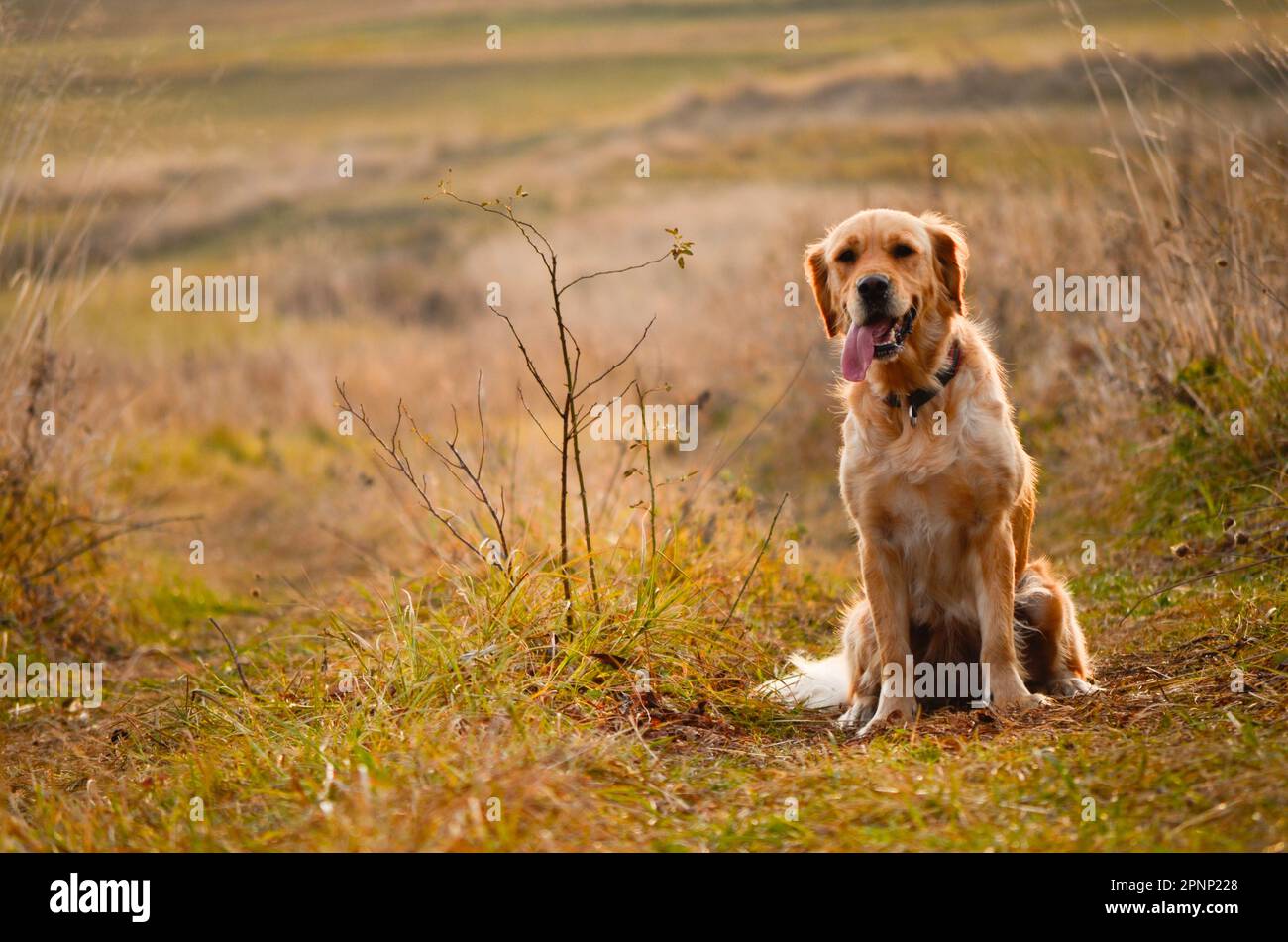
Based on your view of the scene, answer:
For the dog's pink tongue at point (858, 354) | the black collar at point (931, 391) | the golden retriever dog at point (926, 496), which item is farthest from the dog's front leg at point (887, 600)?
the dog's pink tongue at point (858, 354)

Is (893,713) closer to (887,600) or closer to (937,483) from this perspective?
(887,600)

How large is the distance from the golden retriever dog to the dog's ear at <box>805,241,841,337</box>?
0.50 ft

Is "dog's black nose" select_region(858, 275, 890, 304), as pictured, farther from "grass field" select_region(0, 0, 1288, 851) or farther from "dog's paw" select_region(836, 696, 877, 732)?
"dog's paw" select_region(836, 696, 877, 732)

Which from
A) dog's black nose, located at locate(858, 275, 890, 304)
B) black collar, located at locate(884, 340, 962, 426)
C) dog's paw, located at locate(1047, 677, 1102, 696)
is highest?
dog's black nose, located at locate(858, 275, 890, 304)

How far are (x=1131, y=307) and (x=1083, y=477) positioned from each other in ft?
3.26

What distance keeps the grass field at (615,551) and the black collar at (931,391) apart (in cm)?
80

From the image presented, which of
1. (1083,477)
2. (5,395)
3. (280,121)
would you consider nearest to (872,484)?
(1083,477)

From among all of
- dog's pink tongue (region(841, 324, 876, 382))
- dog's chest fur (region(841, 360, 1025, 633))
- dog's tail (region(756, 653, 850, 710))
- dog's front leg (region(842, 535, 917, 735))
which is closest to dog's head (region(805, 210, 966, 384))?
dog's pink tongue (region(841, 324, 876, 382))

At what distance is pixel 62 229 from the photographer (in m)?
7.26

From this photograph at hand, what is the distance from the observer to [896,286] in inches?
191

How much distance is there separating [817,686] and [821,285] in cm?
158

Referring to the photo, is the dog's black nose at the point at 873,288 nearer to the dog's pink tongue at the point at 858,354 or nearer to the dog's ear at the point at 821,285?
the dog's pink tongue at the point at 858,354

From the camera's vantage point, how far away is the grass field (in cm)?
377
